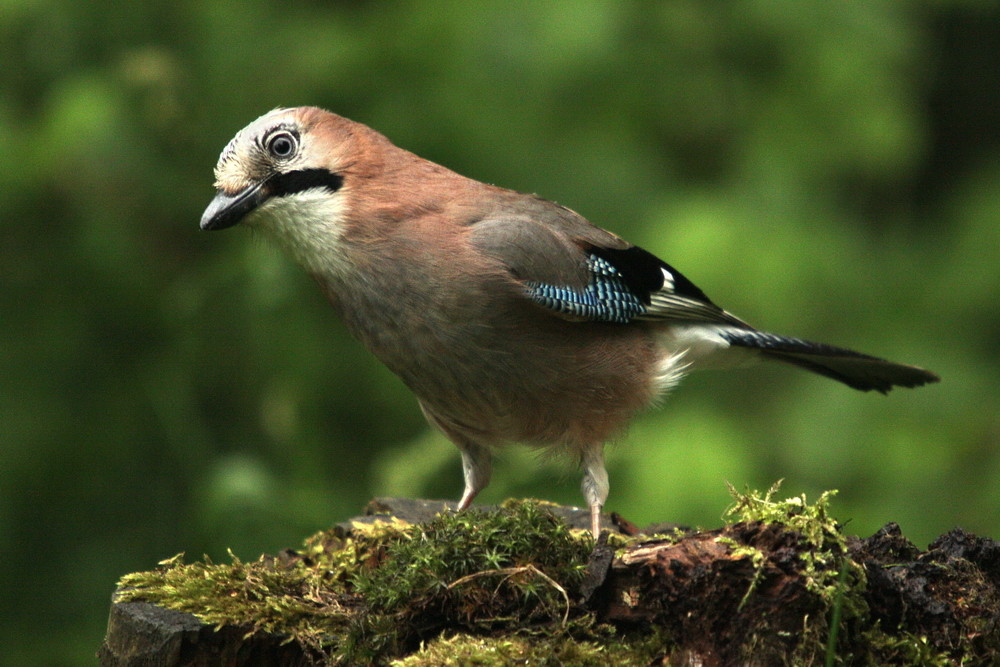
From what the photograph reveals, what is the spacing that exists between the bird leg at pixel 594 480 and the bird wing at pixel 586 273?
530 mm

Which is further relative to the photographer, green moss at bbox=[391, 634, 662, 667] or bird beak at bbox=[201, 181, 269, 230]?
bird beak at bbox=[201, 181, 269, 230]

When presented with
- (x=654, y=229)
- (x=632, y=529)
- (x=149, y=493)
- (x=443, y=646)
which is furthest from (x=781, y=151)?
(x=443, y=646)

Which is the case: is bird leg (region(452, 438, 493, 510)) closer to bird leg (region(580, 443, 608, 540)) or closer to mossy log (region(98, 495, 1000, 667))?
bird leg (region(580, 443, 608, 540))

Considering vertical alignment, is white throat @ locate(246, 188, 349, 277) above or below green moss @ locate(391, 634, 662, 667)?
above

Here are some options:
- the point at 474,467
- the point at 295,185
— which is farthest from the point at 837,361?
the point at 295,185

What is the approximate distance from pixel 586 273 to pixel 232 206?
4.59 ft

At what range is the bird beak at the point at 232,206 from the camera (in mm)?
4047

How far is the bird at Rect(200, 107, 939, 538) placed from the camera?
4.10 meters

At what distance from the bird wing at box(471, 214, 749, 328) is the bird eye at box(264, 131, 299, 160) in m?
0.73

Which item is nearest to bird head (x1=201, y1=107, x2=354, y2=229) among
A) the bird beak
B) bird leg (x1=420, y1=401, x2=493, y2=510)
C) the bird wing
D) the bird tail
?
the bird beak

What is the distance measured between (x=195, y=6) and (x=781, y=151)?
11.7 feet

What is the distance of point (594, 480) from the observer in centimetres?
446

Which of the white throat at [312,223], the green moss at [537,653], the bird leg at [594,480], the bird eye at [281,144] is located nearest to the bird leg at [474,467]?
the bird leg at [594,480]

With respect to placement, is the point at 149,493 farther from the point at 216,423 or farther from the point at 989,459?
the point at 989,459
